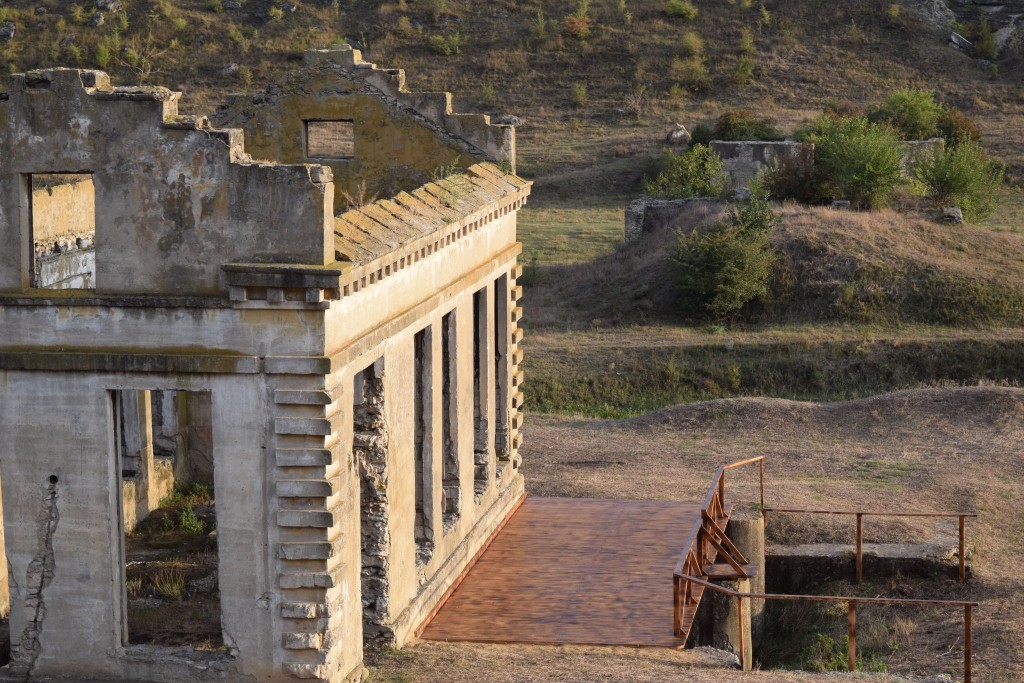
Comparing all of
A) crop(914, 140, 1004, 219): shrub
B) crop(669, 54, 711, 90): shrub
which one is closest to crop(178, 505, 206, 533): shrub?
crop(914, 140, 1004, 219): shrub

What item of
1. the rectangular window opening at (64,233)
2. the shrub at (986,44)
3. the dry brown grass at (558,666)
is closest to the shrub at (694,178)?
the shrub at (986,44)

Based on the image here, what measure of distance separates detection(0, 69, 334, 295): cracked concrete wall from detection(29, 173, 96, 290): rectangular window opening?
5.72 meters

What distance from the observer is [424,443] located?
50.7 feet

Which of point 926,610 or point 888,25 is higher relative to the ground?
point 888,25

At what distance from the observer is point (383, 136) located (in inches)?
722

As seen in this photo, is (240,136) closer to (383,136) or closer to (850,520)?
(383,136)

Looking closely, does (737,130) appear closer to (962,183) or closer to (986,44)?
(962,183)

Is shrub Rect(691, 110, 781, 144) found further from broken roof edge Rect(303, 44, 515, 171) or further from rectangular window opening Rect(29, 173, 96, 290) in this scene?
rectangular window opening Rect(29, 173, 96, 290)

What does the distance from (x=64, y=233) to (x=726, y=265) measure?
17.0 m

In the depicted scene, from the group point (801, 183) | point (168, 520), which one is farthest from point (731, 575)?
point (801, 183)

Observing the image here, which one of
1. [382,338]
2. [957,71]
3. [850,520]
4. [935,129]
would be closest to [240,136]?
[382,338]

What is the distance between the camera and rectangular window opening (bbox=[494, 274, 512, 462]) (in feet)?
64.0

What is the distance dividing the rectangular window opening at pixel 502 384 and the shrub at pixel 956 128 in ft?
99.9

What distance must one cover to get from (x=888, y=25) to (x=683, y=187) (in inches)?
997
